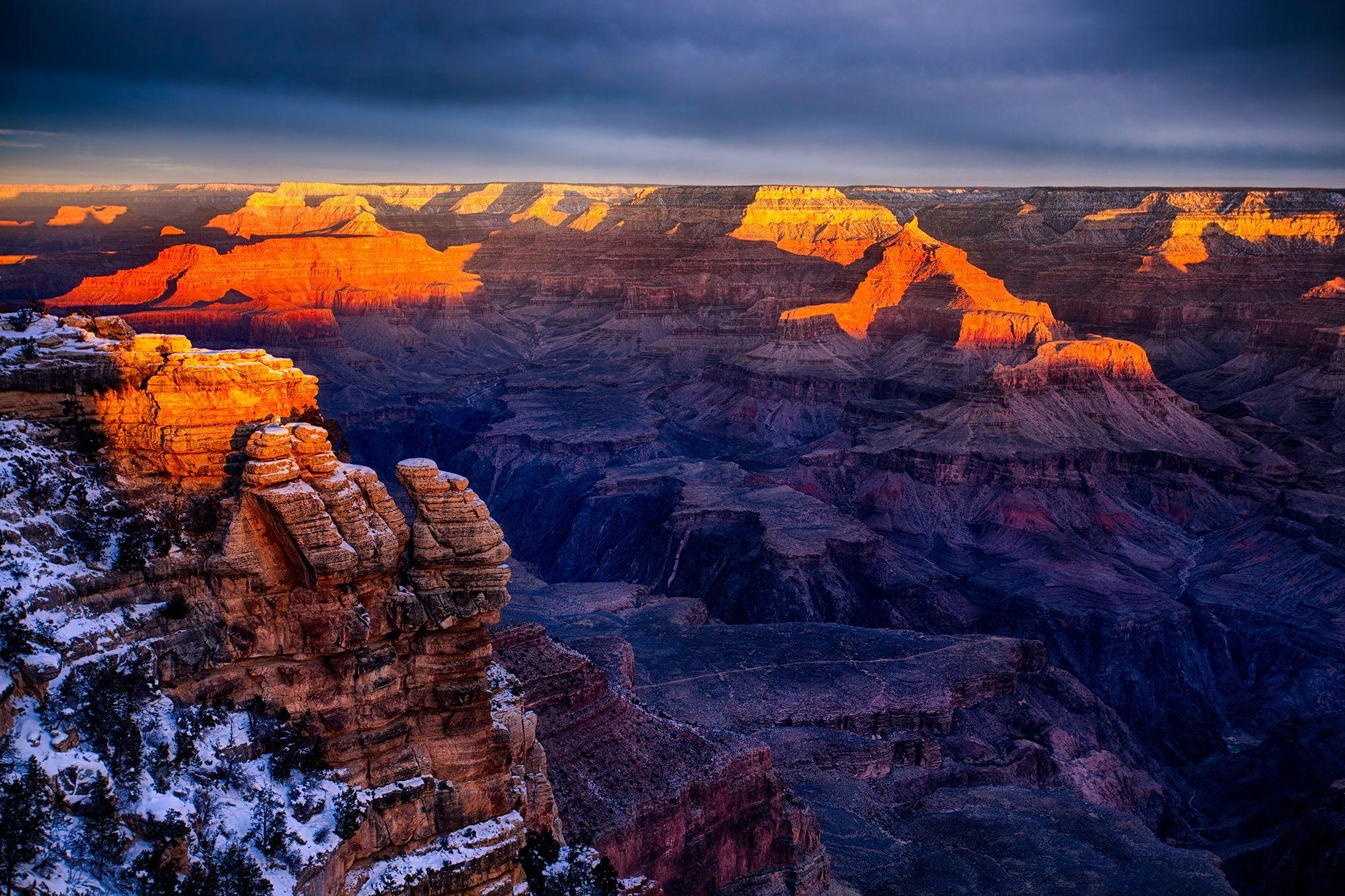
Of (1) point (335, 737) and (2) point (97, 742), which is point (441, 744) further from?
(2) point (97, 742)

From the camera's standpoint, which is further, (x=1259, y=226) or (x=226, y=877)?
(x=1259, y=226)

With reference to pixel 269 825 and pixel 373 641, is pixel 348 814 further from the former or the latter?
pixel 373 641

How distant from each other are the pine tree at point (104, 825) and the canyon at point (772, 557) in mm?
1449

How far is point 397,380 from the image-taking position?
15762 cm

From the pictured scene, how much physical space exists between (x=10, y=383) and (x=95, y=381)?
1265 mm

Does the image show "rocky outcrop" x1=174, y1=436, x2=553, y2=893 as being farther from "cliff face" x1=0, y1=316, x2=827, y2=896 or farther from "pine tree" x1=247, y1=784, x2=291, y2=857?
"pine tree" x1=247, y1=784, x2=291, y2=857

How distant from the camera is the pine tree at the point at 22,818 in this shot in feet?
40.1

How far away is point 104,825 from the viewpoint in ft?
43.9

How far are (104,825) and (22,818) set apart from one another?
1.02 m

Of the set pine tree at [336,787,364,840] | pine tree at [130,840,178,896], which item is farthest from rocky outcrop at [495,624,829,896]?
pine tree at [130,840,178,896]

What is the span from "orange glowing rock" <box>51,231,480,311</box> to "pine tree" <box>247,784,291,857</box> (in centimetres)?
15814

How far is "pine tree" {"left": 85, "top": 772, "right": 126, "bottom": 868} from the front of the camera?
522 inches

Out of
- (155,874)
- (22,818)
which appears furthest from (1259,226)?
(22,818)

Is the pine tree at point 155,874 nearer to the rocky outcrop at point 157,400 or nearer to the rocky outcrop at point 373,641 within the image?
the rocky outcrop at point 373,641
